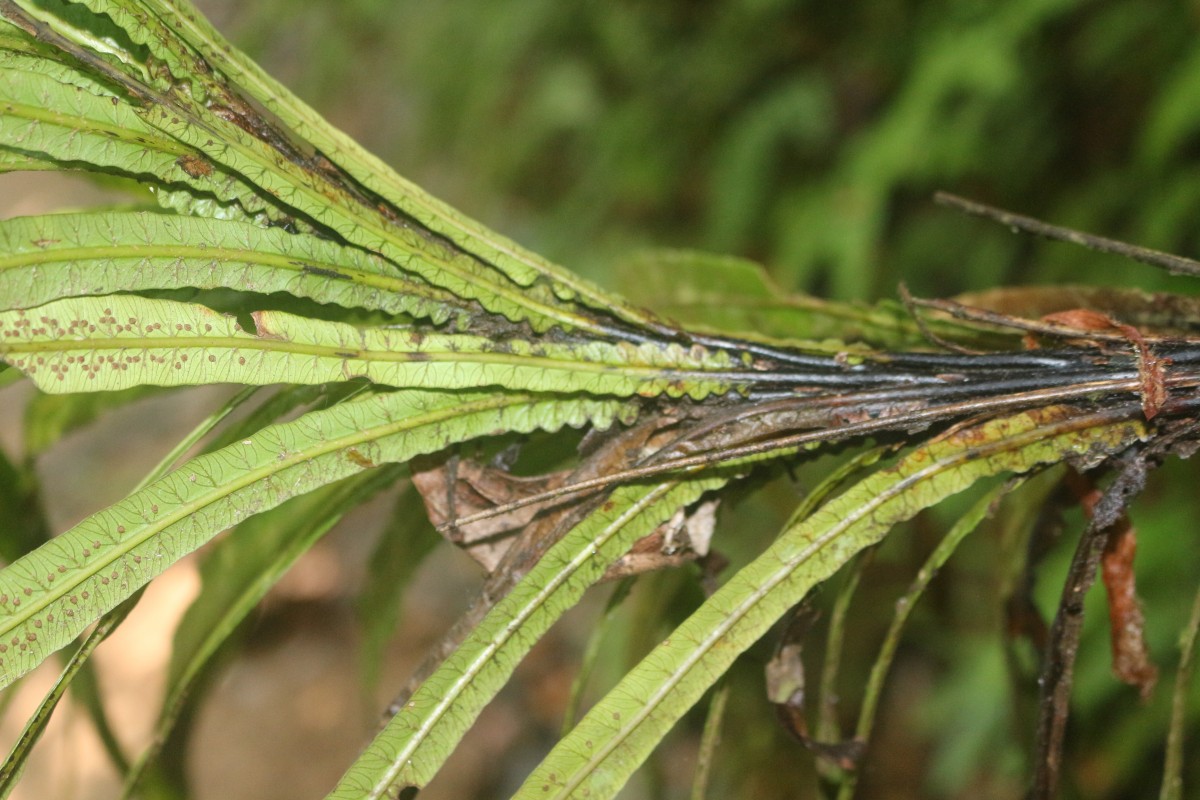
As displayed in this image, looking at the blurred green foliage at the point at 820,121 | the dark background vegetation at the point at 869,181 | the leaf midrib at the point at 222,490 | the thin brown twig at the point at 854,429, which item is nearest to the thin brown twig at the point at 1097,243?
the thin brown twig at the point at 854,429

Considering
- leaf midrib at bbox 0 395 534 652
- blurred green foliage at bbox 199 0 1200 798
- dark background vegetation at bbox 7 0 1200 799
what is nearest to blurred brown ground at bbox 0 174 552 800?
dark background vegetation at bbox 7 0 1200 799

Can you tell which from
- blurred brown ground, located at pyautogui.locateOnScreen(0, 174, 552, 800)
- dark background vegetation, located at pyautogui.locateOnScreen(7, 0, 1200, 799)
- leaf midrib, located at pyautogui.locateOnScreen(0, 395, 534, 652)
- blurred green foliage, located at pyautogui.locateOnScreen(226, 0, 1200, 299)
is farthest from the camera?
blurred brown ground, located at pyautogui.locateOnScreen(0, 174, 552, 800)

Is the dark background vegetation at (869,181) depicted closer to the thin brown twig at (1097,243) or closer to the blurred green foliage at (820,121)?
the blurred green foliage at (820,121)

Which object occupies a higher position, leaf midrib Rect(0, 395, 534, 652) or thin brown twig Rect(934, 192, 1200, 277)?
A: thin brown twig Rect(934, 192, 1200, 277)

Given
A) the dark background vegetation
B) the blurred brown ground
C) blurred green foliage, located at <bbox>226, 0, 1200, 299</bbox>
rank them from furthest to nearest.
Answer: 1. the blurred brown ground
2. blurred green foliage, located at <bbox>226, 0, 1200, 299</bbox>
3. the dark background vegetation

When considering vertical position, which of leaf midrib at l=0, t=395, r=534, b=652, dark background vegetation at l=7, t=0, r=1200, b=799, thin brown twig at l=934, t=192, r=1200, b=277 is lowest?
leaf midrib at l=0, t=395, r=534, b=652

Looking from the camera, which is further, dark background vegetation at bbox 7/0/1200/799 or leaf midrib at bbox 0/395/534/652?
dark background vegetation at bbox 7/0/1200/799

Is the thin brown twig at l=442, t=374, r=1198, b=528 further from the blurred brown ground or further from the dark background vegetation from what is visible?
the blurred brown ground
